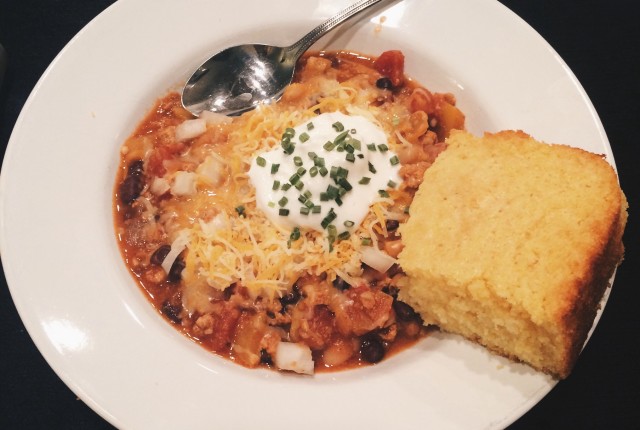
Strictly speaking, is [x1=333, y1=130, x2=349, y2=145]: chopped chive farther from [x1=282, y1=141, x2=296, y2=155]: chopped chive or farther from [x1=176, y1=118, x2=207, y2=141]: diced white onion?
[x1=176, y1=118, x2=207, y2=141]: diced white onion

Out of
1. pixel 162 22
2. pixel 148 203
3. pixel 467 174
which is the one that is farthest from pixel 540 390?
pixel 162 22

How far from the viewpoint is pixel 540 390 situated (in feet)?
9.98

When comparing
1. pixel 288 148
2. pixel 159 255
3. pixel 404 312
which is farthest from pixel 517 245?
pixel 159 255

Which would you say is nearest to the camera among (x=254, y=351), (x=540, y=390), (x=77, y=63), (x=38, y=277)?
(x=540, y=390)

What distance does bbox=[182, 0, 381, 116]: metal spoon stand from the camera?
4.22m

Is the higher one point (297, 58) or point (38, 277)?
point (297, 58)

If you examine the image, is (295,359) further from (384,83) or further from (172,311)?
(384,83)

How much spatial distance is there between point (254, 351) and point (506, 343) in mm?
1541

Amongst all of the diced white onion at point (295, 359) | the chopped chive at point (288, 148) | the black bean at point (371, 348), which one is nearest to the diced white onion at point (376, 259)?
the black bean at point (371, 348)

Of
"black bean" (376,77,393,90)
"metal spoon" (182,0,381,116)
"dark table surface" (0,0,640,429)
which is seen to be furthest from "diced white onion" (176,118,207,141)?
"dark table surface" (0,0,640,429)

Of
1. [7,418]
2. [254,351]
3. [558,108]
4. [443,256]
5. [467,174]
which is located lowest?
[7,418]

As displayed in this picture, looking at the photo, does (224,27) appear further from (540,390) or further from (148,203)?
(540,390)

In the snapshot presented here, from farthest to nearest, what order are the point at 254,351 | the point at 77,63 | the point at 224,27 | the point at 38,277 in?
the point at 224,27, the point at 77,63, the point at 254,351, the point at 38,277

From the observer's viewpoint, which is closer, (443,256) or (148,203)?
(443,256)
